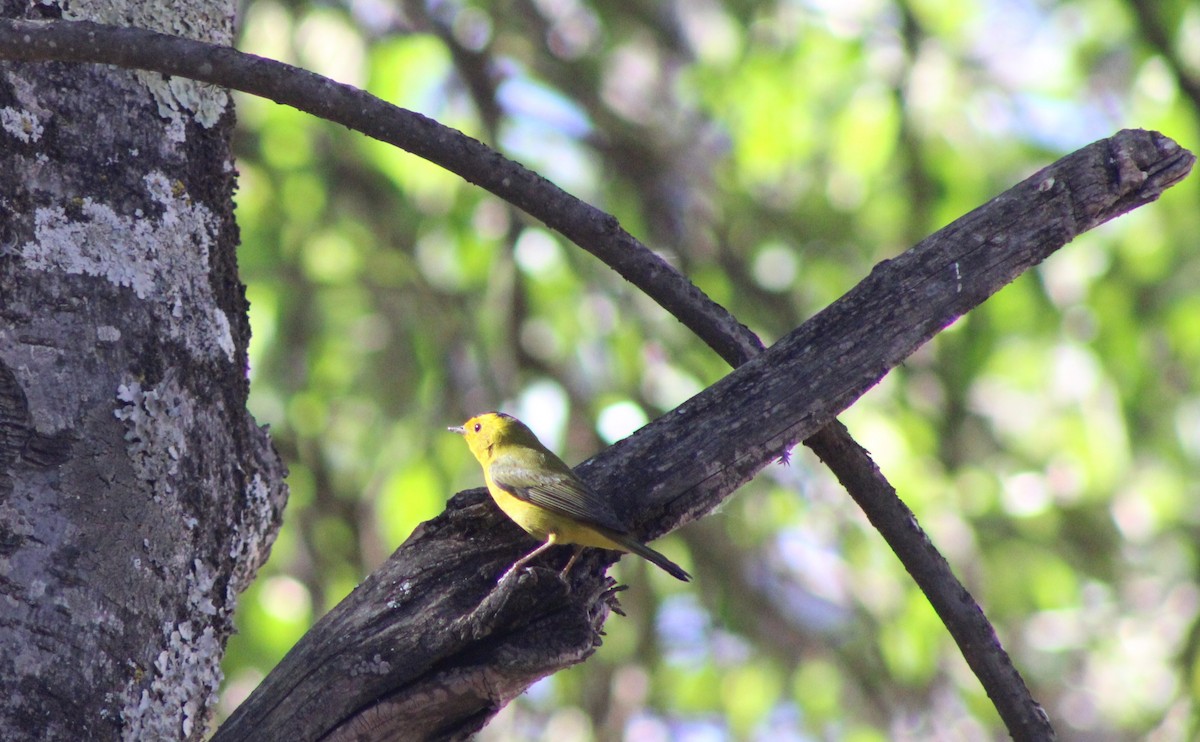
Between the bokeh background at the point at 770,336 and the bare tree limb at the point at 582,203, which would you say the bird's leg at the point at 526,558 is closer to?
the bare tree limb at the point at 582,203

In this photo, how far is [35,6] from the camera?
6.66 ft

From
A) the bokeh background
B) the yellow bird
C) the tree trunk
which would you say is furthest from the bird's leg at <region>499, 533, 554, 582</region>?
the bokeh background

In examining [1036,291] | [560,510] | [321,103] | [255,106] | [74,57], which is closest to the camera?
[74,57]

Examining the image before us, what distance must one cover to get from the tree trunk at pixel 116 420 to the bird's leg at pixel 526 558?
0.45 meters

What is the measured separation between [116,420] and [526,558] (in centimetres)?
65

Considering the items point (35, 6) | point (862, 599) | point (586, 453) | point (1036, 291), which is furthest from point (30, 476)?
point (862, 599)

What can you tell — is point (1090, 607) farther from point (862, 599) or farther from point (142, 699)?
point (142, 699)

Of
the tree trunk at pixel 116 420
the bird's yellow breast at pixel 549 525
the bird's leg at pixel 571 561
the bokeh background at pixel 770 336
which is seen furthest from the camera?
the bokeh background at pixel 770 336

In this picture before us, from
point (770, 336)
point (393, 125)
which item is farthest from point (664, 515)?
point (770, 336)

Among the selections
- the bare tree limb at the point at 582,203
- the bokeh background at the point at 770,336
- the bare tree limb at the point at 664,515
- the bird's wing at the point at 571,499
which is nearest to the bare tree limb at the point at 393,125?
the bare tree limb at the point at 582,203

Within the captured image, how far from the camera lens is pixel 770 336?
5.18m

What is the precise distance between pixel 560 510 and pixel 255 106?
12.5 ft

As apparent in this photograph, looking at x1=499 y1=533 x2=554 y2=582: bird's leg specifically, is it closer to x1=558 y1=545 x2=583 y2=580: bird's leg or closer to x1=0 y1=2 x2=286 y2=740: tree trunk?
x1=558 y1=545 x2=583 y2=580: bird's leg

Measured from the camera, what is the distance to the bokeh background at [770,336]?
479cm
